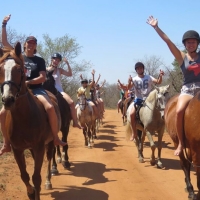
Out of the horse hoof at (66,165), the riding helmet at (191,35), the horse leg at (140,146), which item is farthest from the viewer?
the horse leg at (140,146)

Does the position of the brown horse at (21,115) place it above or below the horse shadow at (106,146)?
above

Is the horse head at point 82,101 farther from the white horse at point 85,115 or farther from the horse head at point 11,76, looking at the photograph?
the horse head at point 11,76

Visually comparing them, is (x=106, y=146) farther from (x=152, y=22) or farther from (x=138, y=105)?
(x=152, y=22)

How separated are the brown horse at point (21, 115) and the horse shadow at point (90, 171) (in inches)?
87.0

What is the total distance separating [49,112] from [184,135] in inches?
100

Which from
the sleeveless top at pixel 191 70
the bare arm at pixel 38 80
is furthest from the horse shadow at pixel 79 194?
the sleeveless top at pixel 191 70

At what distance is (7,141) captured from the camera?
6027 millimetres

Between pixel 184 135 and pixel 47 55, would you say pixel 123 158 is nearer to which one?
pixel 184 135

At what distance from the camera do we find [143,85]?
1031 cm

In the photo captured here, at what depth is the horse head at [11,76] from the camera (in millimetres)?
4746

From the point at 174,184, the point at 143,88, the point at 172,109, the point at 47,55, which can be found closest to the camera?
the point at 172,109

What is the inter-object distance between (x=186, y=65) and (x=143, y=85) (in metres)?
4.79

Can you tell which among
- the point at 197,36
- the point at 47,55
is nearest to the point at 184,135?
the point at 197,36

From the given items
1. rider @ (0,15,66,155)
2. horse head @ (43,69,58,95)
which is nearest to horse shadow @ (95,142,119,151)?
horse head @ (43,69,58,95)
